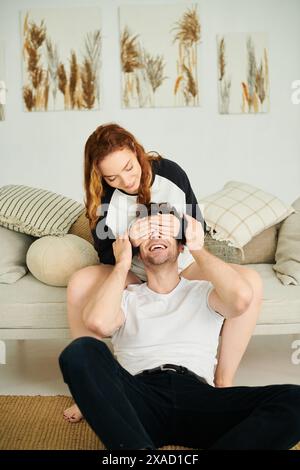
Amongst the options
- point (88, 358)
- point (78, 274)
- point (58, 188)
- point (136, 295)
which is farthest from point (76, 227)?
point (58, 188)

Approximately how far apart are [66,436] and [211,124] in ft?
10.9

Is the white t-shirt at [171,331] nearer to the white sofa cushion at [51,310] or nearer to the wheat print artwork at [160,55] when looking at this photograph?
the white sofa cushion at [51,310]

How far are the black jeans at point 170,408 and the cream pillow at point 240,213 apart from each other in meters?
1.14

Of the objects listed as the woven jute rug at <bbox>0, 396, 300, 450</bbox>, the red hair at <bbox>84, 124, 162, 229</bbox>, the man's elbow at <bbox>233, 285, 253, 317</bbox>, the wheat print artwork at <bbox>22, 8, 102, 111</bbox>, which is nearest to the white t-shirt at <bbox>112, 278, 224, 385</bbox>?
the man's elbow at <bbox>233, 285, 253, 317</bbox>

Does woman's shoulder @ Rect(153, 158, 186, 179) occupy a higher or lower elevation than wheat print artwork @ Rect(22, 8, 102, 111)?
lower

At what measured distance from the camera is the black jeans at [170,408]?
5.20 feet

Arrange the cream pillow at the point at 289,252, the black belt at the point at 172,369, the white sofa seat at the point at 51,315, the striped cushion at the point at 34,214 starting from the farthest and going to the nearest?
the striped cushion at the point at 34,214
the cream pillow at the point at 289,252
the white sofa seat at the point at 51,315
the black belt at the point at 172,369

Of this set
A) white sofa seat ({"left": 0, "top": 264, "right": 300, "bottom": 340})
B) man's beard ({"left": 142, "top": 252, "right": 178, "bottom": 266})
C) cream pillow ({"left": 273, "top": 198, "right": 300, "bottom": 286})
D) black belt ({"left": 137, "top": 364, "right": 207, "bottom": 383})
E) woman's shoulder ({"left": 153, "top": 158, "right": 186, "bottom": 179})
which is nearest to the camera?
black belt ({"left": 137, "top": 364, "right": 207, "bottom": 383})

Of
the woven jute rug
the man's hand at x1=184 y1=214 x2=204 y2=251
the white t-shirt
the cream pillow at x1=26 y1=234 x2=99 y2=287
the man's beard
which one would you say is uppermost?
the man's hand at x1=184 y1=214 x2=204 y2=251

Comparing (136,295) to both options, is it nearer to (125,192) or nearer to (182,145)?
(125,192)

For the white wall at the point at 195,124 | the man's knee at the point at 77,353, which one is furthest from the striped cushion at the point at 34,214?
the white wall at the point at 195,124

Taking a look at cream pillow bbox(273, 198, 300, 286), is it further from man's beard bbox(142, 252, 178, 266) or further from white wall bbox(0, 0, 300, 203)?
white wall bbox(0, 0, 300, 203)

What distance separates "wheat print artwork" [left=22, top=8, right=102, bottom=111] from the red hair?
2.66m

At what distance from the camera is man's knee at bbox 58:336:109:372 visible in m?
1.65
